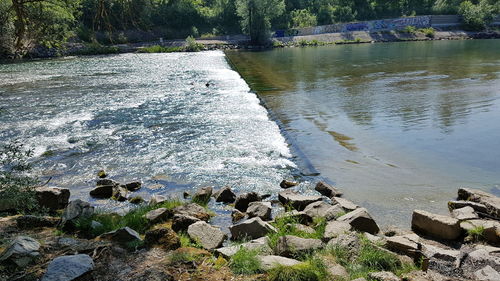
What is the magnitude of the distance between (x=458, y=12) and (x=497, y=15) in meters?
7.48

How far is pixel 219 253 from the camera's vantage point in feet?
19.1

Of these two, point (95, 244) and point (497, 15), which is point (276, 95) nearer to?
point (95, 244)

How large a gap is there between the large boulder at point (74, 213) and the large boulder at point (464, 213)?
6.56 metres

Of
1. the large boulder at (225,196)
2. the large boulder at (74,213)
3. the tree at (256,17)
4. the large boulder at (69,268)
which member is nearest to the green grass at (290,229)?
the large boulder at (225,196)

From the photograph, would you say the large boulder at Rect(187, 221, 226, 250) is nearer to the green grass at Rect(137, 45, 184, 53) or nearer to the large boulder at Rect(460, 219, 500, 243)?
the large boulder at Rect(460, 219, 500, 243)

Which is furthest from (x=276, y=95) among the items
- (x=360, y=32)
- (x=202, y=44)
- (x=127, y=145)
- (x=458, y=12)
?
(x=458, y=12)

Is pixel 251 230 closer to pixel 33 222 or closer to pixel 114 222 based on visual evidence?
pixel 114 222

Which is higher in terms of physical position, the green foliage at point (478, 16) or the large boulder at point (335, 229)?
the green foliage at point (478, 16)

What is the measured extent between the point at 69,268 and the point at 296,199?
15.5 ft

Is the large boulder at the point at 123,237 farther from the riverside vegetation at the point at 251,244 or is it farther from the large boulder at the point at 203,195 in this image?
the large boulder at the point at 203,195

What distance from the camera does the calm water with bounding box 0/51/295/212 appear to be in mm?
10289

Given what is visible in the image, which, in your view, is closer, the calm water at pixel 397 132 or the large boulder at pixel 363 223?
the large boulder at pixel 363 223

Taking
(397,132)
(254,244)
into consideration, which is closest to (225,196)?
(254,244)

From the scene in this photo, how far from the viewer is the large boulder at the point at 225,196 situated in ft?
28.5
